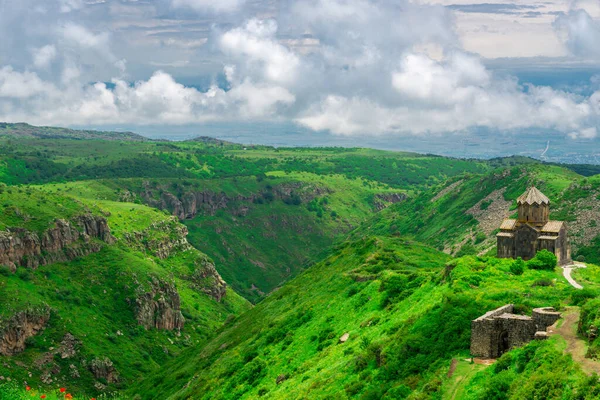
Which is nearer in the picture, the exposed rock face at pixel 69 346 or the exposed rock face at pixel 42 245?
the exposed rock face at pixel 69 346

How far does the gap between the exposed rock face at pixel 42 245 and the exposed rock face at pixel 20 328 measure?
1530 cm

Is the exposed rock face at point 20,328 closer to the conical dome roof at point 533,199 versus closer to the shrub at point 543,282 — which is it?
the conical dome roof at point 533,199

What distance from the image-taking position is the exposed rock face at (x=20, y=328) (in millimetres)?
160125

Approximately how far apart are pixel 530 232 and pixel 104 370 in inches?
4458

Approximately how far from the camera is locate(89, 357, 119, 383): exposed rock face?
165500 mm

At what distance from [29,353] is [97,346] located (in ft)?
49.3

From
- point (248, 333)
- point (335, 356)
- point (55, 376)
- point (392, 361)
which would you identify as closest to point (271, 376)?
point (335, 356)

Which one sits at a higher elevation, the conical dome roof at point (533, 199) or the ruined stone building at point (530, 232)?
the conical dome roof at point (533, 199)

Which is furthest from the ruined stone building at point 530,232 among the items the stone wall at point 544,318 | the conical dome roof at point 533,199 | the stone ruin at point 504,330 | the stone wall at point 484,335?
the stone wall at point 484,335

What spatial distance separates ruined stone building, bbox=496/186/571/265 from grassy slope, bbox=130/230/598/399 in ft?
34.5

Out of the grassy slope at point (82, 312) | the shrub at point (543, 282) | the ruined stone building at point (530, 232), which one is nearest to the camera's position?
the shrub at point (543, 282)

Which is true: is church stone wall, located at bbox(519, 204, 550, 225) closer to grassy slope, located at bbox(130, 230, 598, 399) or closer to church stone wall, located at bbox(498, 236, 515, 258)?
church stone wall, located at bbox(498, 236, 515, 258)

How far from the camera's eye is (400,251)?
121 meters

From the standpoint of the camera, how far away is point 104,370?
166 m
